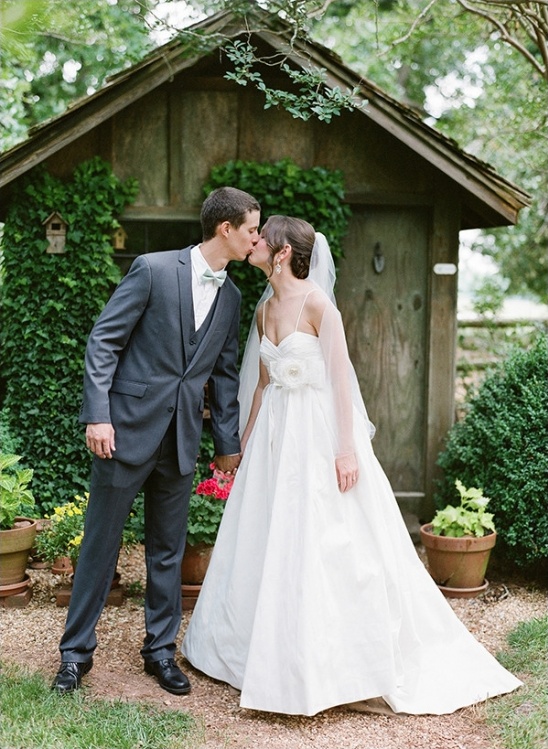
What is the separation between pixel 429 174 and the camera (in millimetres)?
6414

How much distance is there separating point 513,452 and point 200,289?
2.75m

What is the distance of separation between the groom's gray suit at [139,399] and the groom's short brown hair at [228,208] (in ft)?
0.74

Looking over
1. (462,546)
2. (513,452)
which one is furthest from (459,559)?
(513,452)

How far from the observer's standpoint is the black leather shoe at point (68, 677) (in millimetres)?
3668

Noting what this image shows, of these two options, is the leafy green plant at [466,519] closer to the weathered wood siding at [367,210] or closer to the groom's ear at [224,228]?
the weathered wood siding at [367,210]

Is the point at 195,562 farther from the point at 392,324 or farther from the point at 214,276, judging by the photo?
the point at 392,324

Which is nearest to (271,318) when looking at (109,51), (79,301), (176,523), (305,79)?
(176,523)

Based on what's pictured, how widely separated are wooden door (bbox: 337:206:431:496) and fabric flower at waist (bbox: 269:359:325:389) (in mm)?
2790

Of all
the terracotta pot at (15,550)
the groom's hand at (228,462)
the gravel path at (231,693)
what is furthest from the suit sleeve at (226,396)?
the terracotta pot at (15,550)

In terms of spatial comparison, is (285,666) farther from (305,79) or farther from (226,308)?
(305,79)

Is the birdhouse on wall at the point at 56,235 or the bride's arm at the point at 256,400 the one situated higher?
the birdhouse on wall at the point at 56,235

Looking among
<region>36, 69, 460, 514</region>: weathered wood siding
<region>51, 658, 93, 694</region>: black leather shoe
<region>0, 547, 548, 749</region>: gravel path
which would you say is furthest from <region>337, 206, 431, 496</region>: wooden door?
<region>51, 658, 93, 694</region>: black leather shoe

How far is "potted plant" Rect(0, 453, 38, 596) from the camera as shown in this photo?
489 cm

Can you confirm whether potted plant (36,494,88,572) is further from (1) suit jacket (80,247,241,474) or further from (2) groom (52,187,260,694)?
(1) suit jacket (80,247,241,474)
